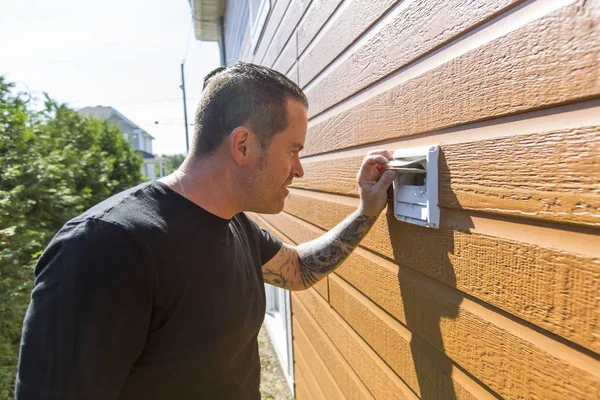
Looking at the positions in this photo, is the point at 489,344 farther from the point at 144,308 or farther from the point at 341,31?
the point at 341,31

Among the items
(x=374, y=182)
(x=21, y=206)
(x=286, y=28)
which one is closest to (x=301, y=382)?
(x=374, y=182)

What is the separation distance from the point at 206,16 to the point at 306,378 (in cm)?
907

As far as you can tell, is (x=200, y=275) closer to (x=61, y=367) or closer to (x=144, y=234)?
(x=144, y=234)

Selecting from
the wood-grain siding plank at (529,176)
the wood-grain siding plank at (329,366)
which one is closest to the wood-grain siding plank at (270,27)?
the wood-grain siding plank at (529,176)

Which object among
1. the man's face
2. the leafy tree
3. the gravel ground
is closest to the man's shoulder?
the man's face

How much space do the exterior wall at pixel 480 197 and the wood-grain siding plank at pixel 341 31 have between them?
1cm

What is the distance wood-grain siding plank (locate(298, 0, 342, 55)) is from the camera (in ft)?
6.98

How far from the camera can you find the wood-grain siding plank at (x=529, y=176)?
0.74 m

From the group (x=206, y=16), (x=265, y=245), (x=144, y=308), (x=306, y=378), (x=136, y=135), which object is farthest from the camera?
(x=136, y=135)

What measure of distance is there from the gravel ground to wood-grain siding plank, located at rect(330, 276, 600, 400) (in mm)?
3295

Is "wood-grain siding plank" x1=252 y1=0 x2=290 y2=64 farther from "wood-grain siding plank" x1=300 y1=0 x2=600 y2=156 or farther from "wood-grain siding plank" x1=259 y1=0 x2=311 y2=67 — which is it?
"wood-grain siding plank" x1=300 y1=0 x2=600 y2=156

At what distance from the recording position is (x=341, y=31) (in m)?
1.95

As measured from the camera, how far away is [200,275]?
1417mm

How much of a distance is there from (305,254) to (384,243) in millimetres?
565
